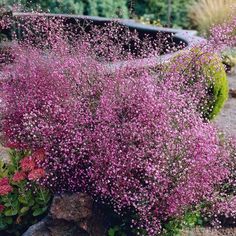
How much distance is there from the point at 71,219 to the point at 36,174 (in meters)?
0.36

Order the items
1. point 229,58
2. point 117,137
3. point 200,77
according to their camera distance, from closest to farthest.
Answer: point 117,137
point 200,77
point 229,58

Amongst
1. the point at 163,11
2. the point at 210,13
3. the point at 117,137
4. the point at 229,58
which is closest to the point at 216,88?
the point at 117,137

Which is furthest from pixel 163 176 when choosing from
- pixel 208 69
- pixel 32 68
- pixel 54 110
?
pixel 208 69

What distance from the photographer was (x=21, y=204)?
4273 millimetres

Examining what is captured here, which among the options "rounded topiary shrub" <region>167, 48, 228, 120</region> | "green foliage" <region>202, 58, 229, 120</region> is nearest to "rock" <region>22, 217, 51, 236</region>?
"rounded topiary shrub" <region>167, 48, 228, 120</region>

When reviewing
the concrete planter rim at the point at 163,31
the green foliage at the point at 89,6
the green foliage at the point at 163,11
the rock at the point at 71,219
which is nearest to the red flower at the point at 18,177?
the rock at the point at 71,219

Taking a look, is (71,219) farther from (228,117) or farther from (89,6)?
(89,6)

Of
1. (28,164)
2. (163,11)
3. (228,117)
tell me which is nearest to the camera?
(28,164)

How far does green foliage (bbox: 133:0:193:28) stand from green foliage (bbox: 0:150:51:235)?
26.6 feet

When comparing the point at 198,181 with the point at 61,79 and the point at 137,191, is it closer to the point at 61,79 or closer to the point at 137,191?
the point at 137,191

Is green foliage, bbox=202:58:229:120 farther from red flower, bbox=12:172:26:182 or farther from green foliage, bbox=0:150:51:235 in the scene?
red flower, bbox=12:172:26:182

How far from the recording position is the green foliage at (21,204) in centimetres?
419

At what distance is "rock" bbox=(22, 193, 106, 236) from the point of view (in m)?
3.90

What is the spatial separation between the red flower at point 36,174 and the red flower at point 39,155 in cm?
8
